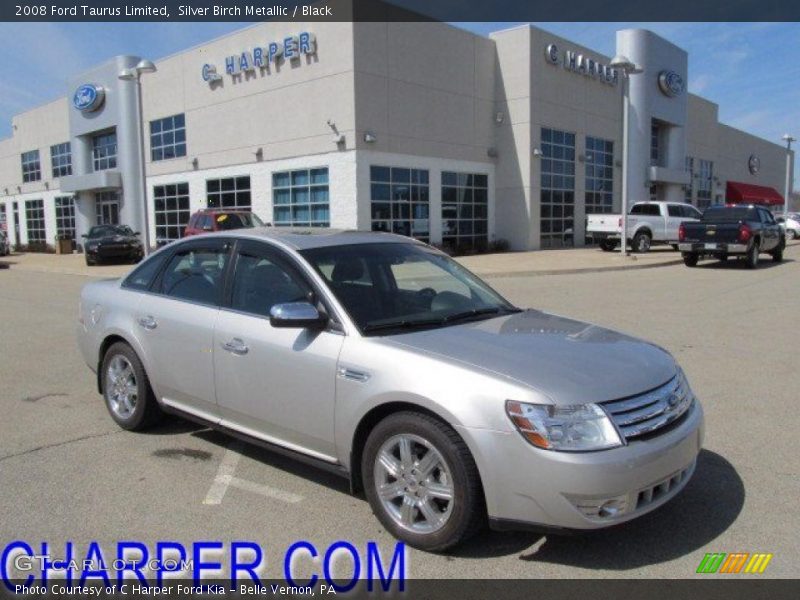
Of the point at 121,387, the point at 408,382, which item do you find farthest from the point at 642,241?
the point at 408,382

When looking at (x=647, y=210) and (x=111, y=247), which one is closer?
(x=111, y=247)

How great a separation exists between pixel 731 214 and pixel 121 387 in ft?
64.8

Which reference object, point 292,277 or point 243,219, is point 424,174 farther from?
point 292,277

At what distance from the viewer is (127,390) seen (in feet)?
17.7

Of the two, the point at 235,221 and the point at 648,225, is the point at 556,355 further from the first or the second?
the point at 648,225

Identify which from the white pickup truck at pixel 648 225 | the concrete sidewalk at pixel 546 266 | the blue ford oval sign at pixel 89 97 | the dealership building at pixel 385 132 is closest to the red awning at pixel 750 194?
the dealership building at pixel 385 132

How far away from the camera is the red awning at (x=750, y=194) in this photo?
5381 centimetres

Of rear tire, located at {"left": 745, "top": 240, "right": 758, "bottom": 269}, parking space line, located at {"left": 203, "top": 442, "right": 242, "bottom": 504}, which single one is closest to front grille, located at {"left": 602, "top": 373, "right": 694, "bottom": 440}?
parking space line, located at {"left": 203, "top": 442, "right": 242, "bottom": 504}

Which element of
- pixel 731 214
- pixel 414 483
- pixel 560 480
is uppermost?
pixel 731 214

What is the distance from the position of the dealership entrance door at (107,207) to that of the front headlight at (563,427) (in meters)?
39.1

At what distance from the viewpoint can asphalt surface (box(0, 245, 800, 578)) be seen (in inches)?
135

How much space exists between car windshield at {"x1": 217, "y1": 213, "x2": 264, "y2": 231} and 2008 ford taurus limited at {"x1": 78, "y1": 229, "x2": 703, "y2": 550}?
1649 centimetres

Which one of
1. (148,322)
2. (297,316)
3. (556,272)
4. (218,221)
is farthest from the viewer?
(218,221)

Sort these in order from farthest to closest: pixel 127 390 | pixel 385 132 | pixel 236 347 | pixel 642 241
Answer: pixel 642 241 < pixel 385 132 < pixel 127 390 < pixel 236 347
